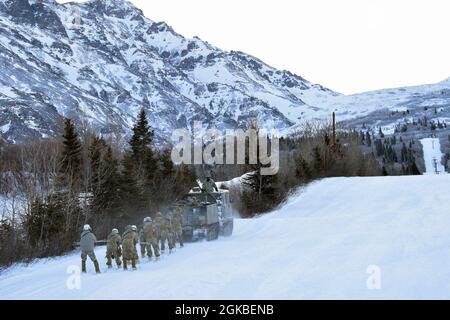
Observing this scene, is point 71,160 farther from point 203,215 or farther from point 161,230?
point 161,230

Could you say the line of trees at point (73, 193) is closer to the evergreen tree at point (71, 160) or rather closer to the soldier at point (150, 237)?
the evergreen tree at point (71, 160)

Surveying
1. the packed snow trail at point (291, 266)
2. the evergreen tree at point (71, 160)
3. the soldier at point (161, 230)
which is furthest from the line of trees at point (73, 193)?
the soldier at point (161, 230)

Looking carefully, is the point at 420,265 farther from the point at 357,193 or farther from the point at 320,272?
the point at 357,193

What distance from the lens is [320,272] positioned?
13328 millimetres

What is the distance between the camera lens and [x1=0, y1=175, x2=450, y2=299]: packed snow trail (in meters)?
11.5

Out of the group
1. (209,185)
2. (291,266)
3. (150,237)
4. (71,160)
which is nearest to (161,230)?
(150,237)

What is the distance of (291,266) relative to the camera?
14367 millimetres

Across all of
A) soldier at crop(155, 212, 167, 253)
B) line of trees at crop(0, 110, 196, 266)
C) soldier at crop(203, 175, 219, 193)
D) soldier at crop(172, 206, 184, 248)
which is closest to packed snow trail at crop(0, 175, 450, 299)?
soldier at crop(172, 206, 184, 248)

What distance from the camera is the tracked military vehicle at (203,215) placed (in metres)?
21.8

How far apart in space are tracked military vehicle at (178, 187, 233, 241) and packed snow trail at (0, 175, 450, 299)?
716mm

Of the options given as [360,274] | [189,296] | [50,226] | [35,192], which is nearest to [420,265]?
[360,274]

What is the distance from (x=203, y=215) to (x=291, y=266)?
25.7 feet

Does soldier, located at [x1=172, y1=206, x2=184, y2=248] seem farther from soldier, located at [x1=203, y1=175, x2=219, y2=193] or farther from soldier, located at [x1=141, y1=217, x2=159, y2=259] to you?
soldier, located at [x1=203, y1=175, x2=219, y2=193]

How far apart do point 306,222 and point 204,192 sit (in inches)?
245
